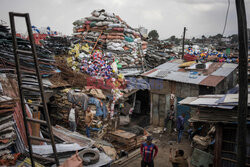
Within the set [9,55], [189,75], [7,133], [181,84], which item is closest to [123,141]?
[7,133]

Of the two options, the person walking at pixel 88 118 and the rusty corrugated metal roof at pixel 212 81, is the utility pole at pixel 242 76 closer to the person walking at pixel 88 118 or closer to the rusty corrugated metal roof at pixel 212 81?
the person walking at pixel 88 118

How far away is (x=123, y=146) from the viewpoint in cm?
845

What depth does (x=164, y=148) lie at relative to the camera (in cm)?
947

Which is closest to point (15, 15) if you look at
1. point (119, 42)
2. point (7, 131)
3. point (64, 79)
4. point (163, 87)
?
point (7, 131)

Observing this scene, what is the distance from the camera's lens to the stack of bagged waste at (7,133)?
14.3 ft

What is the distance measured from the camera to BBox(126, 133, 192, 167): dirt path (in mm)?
7864

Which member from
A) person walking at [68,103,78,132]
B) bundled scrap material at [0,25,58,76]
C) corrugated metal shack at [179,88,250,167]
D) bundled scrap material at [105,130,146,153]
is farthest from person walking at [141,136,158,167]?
bundled scrap material at [0,25,58,76]

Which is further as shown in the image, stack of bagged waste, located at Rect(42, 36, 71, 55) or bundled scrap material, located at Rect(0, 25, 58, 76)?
stack of bagged waste, located at Rect(42, 36, 71, 55)

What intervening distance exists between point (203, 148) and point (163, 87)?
564 cm

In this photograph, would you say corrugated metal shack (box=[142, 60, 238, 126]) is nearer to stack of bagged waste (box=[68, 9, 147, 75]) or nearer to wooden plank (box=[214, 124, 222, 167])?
stack of bagged waste (box=[68, 9, 147, 75])

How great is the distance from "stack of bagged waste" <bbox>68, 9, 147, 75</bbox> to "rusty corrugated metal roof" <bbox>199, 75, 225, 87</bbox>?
5.33 metres

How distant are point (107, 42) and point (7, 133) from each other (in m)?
10.7

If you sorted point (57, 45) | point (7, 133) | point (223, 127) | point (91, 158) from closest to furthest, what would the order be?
1. point (7, 133)
2. point (91, 158)
3. point (223, 127)
4. point (57, 45)

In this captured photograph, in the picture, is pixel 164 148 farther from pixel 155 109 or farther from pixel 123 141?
pixel 155 109
